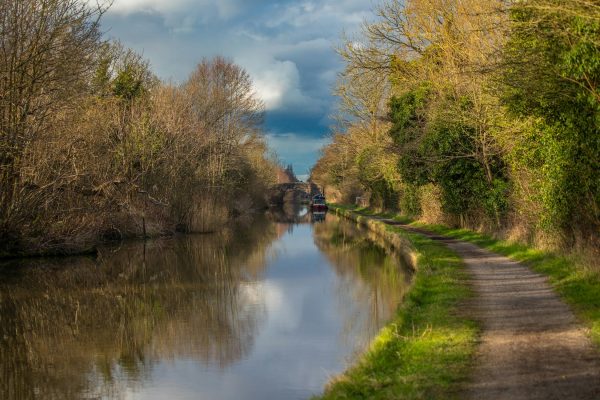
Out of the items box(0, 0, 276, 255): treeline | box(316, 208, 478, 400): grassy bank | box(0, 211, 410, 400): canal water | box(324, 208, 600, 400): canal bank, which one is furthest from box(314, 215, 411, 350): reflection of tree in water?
box(0, 0, 276, 255): treeline

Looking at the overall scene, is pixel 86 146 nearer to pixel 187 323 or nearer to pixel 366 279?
pixel 366 279

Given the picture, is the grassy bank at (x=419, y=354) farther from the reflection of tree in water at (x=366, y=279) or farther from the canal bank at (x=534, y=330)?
the reflection of tree in water at (x=366, y=279)

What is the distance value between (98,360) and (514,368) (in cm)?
696

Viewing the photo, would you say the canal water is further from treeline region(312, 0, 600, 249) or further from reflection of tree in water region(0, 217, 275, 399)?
treeline region(312, 0, 600, 249)

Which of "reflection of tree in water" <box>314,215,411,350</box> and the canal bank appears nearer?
the canal bank

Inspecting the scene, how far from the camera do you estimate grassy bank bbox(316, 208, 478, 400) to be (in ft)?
23.9

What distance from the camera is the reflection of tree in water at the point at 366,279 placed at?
14.2 metres

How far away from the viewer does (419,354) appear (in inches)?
345

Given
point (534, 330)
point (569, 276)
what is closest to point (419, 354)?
point (534, 330)

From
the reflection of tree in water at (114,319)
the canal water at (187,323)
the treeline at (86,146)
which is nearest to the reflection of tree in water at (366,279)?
the canal water at (187,323)

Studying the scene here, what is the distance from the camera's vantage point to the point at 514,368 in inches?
310

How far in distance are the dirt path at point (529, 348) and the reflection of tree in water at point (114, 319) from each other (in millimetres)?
4618

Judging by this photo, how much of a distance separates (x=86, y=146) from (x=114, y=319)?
13429 millimetres

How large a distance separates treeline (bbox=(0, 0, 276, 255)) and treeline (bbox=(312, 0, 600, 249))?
1074 cm
